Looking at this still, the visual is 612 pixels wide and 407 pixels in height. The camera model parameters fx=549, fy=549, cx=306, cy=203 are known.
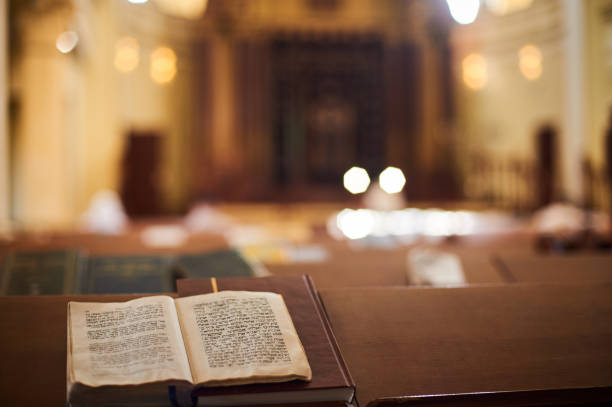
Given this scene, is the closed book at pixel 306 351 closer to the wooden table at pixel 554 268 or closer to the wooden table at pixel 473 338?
the wooden table at pixel 473 338

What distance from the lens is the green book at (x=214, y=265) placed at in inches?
106

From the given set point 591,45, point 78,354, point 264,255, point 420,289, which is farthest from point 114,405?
point 591,45

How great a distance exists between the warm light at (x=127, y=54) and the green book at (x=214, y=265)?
10882 mm

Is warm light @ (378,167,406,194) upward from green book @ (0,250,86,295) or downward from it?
upward

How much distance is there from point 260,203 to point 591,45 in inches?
295

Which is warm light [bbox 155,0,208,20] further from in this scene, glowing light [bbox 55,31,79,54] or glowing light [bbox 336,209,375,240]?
glowing light [bbox 336,209,375,240]

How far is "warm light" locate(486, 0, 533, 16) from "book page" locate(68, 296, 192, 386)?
Answer: 14.9 m

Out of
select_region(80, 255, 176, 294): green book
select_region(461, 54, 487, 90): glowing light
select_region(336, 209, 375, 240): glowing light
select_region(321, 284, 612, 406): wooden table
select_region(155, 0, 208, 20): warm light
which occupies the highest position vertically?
select_region(155, 0, 208, 20): warm light

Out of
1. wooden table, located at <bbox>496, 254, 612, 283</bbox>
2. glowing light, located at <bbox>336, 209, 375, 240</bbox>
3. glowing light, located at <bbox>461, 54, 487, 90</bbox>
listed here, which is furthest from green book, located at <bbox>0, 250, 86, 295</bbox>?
glowing light, located at <bbox>461, 54, 487, 90</bbox>

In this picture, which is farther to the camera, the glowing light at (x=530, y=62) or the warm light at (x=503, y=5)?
the warm light at (x=503, y=5)

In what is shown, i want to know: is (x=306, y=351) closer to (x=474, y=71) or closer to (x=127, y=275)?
(x=127, y=275)

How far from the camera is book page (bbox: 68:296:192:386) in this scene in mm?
1303

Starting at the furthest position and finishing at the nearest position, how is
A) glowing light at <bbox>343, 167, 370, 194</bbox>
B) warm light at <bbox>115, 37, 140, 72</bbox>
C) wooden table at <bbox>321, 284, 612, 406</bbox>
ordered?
warm light at <bbox>115, 37, 140, 72</bbox> < glowing light at <bbox>343, 167, 370, 194</bbox> < wooden table at <bbox>321, 284, 612, 406</bbox>

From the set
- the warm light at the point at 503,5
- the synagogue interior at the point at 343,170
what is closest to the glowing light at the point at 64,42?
the synagogue interior at the point at 343,170
